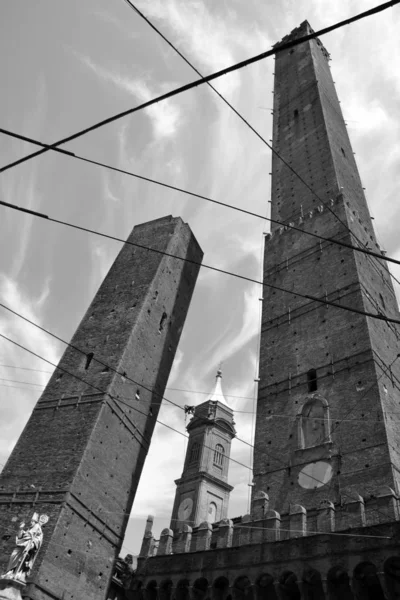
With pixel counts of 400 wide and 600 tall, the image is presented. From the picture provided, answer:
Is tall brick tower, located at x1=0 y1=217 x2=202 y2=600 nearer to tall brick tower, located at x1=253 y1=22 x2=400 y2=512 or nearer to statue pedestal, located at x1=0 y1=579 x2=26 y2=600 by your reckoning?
statue pedestal, located at x1=0 y1=579 x2=26 y2=600

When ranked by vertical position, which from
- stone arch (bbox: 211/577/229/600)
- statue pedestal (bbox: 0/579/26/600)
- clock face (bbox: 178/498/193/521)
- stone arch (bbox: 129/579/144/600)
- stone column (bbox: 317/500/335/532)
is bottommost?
statue pedestal (bbox: 0/579/26/600)

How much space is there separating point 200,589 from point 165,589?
1132mm

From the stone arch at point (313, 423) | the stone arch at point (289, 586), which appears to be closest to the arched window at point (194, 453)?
the stone arch at point (313, 423)

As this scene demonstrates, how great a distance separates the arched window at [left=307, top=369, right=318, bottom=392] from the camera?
1752 centimetres

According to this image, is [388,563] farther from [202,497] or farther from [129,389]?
[202,497]

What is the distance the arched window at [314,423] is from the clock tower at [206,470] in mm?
14589

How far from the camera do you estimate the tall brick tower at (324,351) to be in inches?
578

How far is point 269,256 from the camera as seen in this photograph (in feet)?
80.2

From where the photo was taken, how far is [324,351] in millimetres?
18141

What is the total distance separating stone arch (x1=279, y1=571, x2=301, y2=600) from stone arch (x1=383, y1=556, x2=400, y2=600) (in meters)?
2.18

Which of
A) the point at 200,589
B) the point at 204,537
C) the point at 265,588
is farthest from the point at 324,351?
the point at 200,589

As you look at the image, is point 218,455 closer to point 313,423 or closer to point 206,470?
point 206,470

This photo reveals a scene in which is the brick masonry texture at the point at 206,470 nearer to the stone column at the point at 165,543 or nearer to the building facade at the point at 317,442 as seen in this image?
the building facade at the point at 317,442

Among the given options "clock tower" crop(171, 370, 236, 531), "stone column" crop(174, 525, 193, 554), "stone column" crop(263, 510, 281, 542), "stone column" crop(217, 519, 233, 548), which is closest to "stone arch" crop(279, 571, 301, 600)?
"stone column" crop(263, 510, 281, 542)
